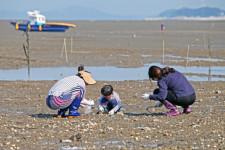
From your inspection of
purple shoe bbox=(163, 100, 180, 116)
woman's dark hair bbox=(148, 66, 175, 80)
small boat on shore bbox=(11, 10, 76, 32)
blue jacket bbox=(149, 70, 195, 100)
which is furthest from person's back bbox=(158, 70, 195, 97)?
small boat on shore bbox=(11, 10, 76, 32)

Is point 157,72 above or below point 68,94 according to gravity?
above

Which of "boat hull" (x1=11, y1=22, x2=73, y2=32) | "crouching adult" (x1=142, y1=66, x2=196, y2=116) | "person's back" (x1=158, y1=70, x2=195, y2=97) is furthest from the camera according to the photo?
"boat hull" (x1=11, y1=22, x2=73, y2=32)

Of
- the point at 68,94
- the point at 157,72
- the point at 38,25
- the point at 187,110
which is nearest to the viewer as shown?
the point at 157,72

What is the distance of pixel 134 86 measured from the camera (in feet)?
54.9

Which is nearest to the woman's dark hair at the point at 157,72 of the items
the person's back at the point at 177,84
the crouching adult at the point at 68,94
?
the person's back at the point at 177,84

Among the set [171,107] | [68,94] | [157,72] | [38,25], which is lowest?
[38,25]

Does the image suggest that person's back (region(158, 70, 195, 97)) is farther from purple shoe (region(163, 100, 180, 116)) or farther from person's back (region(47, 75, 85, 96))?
person's back (region(47, 75, 85, 96))

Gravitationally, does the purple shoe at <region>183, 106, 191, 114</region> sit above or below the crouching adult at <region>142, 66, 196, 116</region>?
below

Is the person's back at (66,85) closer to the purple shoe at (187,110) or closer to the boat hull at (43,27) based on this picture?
the purple shoe at (187,110)

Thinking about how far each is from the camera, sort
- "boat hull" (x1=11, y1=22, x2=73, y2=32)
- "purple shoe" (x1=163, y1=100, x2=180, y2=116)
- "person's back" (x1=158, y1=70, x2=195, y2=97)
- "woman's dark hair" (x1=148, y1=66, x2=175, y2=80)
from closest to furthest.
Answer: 1. "woman's dark hair" (x1=148, y1=66, x2=175, y2=80)
2. "person's back" (x1=158, y1=70, x2=195, y2=97)
3. "purple shoe" (x1=163, y1=100, x2=180, y2=116)
4. "boat hull" (x1=11, y1=22, x2=73, y2=32)

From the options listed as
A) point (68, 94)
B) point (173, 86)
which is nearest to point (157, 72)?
point (173, 86)

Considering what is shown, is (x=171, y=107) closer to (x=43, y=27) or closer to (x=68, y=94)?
(x=68, y=94)

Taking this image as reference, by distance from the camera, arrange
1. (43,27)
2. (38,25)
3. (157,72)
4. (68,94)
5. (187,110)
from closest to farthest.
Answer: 1. (157,72)
2. (68,94)
3. (187,110)
4. (38,25)
5. (43,27)

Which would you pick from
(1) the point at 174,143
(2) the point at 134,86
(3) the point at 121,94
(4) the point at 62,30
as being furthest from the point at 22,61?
(4) the point at 62,30
